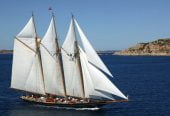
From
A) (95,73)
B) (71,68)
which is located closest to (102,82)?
(95,73)

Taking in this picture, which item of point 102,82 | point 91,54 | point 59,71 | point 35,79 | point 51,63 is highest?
point 51,63

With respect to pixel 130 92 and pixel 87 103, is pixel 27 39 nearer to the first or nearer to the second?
pixel 87 103

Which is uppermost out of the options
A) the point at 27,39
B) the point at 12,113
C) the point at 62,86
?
the point at 27,39

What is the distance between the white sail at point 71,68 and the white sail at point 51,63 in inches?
57.9

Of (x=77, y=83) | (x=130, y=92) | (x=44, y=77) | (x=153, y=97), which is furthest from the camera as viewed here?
(x=130, y=92)

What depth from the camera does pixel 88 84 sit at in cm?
5381

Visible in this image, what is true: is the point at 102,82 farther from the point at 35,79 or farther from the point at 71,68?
the point at 35,79

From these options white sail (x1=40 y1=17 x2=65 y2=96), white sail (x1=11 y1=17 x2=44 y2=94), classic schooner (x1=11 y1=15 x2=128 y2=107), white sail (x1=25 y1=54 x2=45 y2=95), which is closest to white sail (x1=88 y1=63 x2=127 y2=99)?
classic schooner (x1=11 y1=15 x2=128 y2=107)

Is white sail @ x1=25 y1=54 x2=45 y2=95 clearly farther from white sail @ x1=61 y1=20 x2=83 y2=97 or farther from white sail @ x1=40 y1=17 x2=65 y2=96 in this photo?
white sail @ x1=61 y1=20 x2=83 y2=97

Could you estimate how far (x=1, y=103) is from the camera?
207 ft

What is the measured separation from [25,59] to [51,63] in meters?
4.65

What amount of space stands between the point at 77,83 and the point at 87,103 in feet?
12.1

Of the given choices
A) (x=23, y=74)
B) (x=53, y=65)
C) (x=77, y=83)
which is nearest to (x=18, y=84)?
(x=23, y=74)

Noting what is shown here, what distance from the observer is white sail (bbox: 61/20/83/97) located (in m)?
55.6
